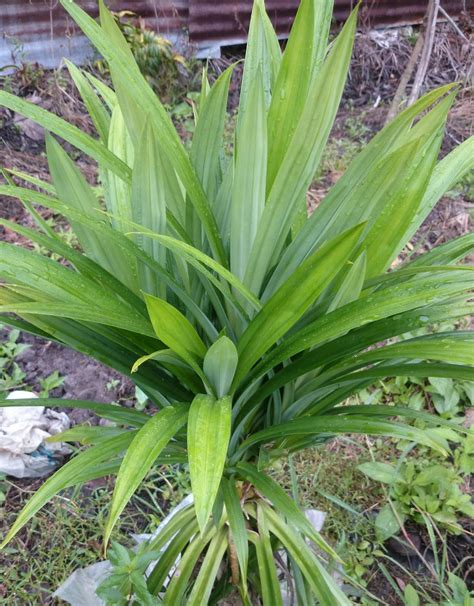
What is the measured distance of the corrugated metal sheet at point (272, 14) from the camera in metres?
3.78

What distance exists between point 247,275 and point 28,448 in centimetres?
130

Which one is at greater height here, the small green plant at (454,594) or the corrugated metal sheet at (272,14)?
the corrugated metal sheet at (272,14)

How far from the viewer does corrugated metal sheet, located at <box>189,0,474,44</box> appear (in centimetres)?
378

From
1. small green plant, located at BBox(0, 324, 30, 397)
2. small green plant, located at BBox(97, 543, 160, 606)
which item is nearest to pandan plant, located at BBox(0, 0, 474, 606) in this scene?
small green plant, located at BBox(97, 543, 160, 606)

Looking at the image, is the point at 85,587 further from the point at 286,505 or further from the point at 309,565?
the point at 286,505

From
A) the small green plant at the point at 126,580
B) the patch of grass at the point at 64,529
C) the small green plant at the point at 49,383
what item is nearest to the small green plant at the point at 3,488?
the patch of grass at the point at 64,529

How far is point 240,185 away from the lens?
31.9 inches

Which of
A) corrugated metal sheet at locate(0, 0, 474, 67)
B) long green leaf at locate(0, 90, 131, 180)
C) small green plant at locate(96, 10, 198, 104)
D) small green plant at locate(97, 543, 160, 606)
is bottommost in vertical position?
small green plant at locate(97, 543, 160, 606)

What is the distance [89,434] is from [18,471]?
96 cm

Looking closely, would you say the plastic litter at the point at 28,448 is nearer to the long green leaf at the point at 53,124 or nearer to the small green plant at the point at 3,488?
the small green plant at the point at 3,488

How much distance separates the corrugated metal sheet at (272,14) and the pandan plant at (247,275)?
3.19 metres

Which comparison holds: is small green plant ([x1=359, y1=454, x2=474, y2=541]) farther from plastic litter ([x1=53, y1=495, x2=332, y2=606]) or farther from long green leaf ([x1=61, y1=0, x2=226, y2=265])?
long green leaf ([x1=61, y1=0, x2=226, y2=265])

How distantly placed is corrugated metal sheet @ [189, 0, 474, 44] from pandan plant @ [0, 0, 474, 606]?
3187 millimetres

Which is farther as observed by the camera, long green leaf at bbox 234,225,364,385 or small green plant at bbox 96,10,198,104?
small green plant at bbox 96,10,198,104
